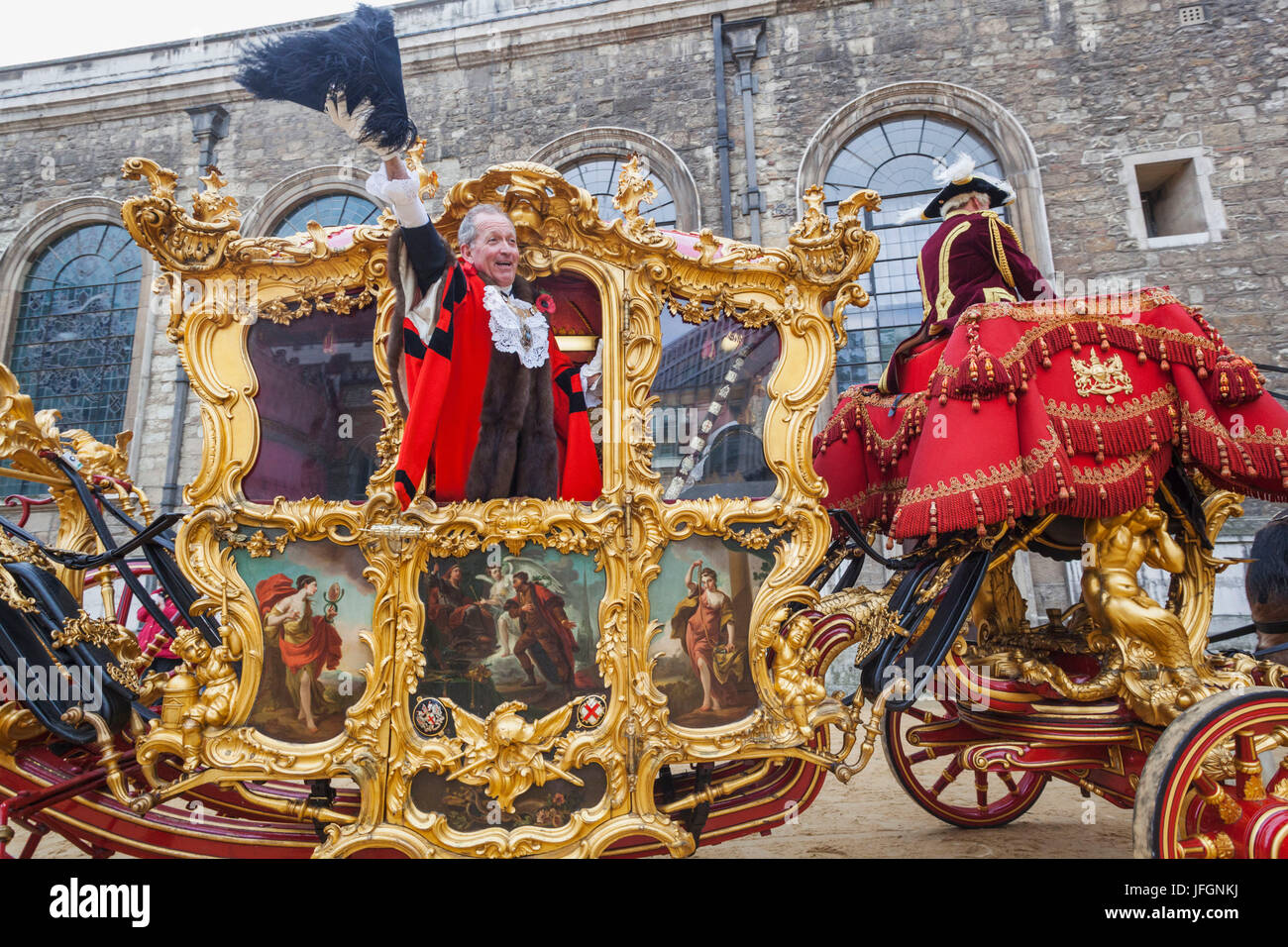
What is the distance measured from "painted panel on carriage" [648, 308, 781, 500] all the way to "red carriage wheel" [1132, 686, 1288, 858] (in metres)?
1.38

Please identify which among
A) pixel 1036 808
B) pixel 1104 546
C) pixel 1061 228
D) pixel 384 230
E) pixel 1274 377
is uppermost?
pixel 1061 228

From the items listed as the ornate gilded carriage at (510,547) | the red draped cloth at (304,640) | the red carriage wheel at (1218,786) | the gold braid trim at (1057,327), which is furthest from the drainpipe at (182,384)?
the red carriage wheel at (1218,786)

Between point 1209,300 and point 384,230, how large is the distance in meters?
8.95

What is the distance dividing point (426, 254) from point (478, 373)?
41cm

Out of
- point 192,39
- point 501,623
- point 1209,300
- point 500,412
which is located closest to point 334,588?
A: point 501,623

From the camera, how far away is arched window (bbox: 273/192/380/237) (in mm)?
9641

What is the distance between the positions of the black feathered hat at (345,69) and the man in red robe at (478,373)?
14cm

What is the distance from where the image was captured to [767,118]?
8.88 m

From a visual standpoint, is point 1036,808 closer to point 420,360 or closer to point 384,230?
point 420,360

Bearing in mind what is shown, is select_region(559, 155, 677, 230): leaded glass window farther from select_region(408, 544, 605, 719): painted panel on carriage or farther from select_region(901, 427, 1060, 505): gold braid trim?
select_region(408, 544, 605, 719): painted panel on carriage

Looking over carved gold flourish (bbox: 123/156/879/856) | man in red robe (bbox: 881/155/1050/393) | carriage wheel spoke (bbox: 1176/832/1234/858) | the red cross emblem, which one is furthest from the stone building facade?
the red cross emblem

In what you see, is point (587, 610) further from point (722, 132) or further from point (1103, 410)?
point (722, 132)

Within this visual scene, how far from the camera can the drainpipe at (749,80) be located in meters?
8.56

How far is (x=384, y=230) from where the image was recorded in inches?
92.3
